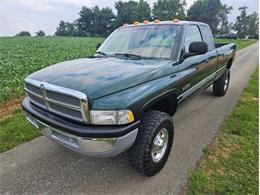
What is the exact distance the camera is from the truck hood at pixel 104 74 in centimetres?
207

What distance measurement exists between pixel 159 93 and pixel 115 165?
1.17m

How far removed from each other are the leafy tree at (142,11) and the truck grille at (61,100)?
228 feet

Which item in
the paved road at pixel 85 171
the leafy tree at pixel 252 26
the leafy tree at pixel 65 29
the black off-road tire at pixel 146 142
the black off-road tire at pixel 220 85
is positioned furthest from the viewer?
the leafy tree at pixel 65 29

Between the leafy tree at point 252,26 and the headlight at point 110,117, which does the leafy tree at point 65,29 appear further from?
the headlight at point 110,117

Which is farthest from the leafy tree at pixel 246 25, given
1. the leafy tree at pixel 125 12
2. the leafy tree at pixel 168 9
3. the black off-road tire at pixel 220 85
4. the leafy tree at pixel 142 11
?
the black off-road tire at pixel 220 85

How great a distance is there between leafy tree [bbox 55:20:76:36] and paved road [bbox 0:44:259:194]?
8310 centimetres

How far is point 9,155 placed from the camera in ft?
9.89

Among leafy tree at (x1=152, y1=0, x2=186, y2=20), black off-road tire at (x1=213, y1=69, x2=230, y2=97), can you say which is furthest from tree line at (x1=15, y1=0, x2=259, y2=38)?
black off-road tire at (x1=213, y1=69, x2=230, y2=97)

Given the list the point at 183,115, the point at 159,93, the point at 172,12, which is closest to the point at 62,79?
the point at 159,93

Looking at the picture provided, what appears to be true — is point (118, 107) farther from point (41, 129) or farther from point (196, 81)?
point (196, 81)

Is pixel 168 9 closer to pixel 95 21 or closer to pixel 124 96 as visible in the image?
pixel 95 21

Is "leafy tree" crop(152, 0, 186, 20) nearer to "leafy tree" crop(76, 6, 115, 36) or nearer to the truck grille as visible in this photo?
"leafy tree" crop(76, 6, 115, 36)

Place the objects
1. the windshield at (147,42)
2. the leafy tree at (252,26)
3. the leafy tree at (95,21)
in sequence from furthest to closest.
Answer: the leafy tree at (252,26), the leafy tree at (95,21), the windshield at (147,42)

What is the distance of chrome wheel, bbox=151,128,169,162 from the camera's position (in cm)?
256
